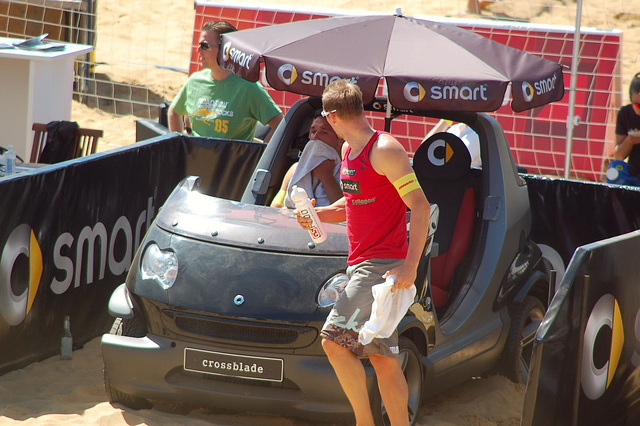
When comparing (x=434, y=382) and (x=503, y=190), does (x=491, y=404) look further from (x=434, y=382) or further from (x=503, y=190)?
(x=503, y=190)

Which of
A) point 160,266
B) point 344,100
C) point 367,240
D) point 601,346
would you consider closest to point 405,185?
point 367,240

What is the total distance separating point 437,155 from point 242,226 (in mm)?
1610

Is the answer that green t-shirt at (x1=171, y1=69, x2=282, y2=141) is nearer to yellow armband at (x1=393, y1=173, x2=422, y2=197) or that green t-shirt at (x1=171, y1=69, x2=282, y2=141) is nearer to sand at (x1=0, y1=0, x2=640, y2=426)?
sand at (x1=0, y1=0, x2=640, y2=426)

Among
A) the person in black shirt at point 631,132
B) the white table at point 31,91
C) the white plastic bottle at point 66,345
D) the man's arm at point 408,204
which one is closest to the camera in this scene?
the man's arm at point 408,204

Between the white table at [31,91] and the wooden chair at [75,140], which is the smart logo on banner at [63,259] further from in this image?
the white table at [31,91]

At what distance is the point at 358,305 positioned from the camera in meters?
3.98

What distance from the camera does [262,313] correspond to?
427cm

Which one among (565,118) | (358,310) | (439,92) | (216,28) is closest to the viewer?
(358,310)

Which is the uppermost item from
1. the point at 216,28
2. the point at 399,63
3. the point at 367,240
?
the point at 399,63

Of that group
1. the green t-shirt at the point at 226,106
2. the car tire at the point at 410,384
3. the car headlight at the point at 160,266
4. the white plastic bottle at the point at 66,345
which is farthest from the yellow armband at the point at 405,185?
the green t-shirt at the point at 226,106

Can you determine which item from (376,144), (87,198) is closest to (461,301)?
(376,144)

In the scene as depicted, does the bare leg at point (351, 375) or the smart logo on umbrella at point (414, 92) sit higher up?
the smart logo on umbrella at point (414, 92)

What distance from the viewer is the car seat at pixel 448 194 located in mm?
5473

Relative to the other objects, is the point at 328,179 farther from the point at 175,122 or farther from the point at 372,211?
the point at 175,122
